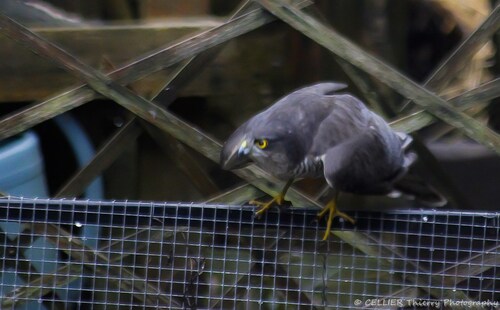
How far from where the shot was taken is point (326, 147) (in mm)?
3410

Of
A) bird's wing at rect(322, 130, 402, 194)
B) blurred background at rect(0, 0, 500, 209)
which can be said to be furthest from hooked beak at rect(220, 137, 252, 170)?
blurred background at rect(0, 0, 500, 209)

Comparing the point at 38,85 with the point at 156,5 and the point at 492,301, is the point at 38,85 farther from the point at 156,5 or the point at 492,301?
the point at 492,301

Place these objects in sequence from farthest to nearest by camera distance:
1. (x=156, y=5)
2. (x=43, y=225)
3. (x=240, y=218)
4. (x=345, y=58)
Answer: (x=156, y=5), (x=345, y=58), (x=43, y=225), (x=240, y=218)

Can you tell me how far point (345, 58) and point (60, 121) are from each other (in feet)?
5.04

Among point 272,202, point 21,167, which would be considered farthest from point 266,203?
point 21,167

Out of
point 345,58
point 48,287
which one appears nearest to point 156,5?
point 345,58

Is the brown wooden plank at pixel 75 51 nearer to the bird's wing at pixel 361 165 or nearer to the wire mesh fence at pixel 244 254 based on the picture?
the wire mesh fence at pixel 244 254

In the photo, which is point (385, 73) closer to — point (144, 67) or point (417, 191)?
point (417, 191)

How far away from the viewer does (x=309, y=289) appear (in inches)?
150

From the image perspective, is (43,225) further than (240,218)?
Yes

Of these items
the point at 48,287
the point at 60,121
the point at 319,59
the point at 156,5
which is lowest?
the point at 48,287

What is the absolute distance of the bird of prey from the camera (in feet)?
10.9

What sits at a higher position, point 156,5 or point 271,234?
point 156,5

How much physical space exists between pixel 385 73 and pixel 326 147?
578 millimetres
